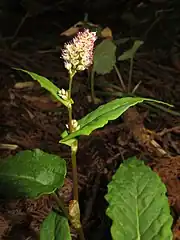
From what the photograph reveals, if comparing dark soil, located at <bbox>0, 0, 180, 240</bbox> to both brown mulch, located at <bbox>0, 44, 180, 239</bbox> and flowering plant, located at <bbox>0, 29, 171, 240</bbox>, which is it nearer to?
brown mulch, located at <bbox>0, 44, 180, 239</bbox>

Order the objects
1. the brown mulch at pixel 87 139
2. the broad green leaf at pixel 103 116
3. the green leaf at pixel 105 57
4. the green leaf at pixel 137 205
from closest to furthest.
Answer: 1. the broad green leaf at pixel 103 116
2. the green leaf at pixel 137 205
3. the brown mulch at pixel 87 139
4. the green leaf at pixel 105 57

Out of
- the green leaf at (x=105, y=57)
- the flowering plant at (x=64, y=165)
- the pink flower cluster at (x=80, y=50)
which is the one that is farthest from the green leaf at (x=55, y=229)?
the green leaf at (x=105, y=57)

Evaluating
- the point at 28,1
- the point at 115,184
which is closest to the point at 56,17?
the point at 28,1

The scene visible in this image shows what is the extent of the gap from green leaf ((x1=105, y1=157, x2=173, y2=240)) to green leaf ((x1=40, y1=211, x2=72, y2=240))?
0.30 feet

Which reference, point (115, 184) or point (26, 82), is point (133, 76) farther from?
point (115, 184)

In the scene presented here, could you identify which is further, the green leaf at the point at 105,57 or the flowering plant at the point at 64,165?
the green leaf at the point at 105,57

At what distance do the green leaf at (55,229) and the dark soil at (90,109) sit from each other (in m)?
0.18

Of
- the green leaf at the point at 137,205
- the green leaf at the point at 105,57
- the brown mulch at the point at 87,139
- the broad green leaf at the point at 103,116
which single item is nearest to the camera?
the broad green leaf at the point at 103,116

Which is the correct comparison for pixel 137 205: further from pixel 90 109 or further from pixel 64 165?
pixel 90 109

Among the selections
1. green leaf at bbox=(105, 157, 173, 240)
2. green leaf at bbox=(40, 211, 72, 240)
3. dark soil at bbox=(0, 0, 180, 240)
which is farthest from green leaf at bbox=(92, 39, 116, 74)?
green leaf at bbox=(40, 211, 72, 240)

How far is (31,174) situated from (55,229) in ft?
0.38

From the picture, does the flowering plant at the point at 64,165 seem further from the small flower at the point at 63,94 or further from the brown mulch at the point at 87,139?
the brown mulch at the point at 87,139

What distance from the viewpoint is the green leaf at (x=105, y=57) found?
1548mm

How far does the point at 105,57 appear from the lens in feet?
5.12
